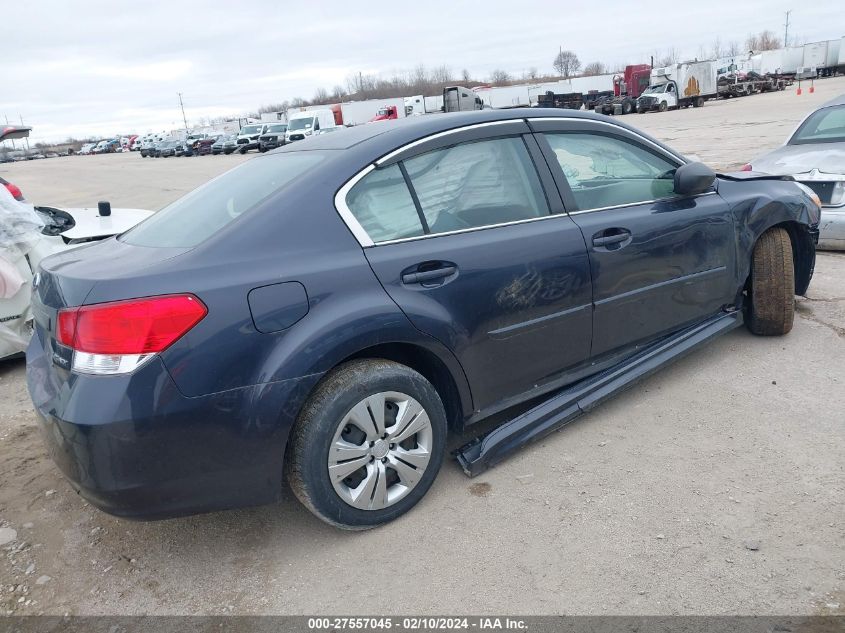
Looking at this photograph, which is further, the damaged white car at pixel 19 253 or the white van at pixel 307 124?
the white van at pixel 307 124

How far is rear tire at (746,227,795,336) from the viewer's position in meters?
4.12

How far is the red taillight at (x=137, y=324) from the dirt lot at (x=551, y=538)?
3.24 ft

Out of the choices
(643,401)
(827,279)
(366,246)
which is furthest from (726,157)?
(366,246)

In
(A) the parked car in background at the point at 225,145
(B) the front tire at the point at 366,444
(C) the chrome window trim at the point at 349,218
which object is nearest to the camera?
(B) the front tire at the point at 366,444

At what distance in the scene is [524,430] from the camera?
10.4ft

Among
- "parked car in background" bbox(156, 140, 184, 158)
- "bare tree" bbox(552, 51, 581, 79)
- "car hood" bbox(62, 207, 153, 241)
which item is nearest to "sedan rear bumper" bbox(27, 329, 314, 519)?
"car hood" bbox(62, 207, 153, 241)

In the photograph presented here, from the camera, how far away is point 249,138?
42625mm

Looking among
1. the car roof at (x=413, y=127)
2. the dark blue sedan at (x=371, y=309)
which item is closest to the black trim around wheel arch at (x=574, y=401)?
the dark blue sedan at (x=371, y=309)

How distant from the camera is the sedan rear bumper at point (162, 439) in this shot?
2221 mm

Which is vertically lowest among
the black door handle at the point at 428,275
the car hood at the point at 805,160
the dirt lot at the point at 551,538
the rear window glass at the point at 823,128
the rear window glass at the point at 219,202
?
the dirt lot at the point at 551,538

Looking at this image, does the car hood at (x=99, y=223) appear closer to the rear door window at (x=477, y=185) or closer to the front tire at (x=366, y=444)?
the rear door window at (x=477, y=185)

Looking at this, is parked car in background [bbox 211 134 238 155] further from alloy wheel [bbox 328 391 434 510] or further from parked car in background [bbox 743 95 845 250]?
alloy wheel [bbox 328 391 434 510]

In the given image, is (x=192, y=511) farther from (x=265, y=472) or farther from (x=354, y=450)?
(x=354, y=450)

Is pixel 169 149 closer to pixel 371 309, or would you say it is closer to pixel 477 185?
pixel 477 185
